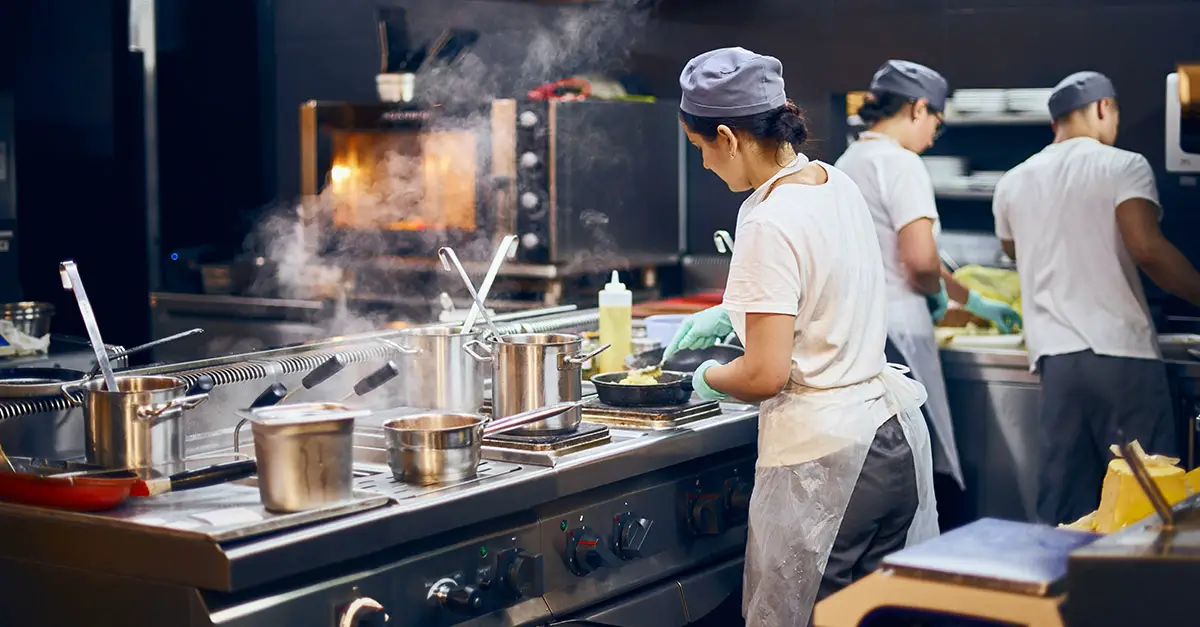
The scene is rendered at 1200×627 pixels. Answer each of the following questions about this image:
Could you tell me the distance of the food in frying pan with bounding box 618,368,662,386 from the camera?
320 centimetres

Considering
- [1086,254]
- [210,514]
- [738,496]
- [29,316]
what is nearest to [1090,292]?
[1086,254]

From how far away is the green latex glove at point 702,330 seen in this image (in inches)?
131

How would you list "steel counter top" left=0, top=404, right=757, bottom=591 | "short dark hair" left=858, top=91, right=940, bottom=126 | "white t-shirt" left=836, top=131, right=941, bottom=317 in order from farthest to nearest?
"short dark hair" left=858, top=91, right=940, bottom=126 → "white t-shirt" left=836, top=131, right=941, bottom=317 → "steel counter top" left=0, top=404, right=757, bottom=591

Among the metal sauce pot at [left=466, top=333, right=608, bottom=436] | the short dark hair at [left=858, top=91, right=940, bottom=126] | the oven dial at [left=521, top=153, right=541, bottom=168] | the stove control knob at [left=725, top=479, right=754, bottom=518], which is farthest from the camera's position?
the oven dial at [left=521, top=153, right=541, bottom=168]

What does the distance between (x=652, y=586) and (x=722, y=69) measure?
1.14 m

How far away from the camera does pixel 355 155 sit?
5.07m

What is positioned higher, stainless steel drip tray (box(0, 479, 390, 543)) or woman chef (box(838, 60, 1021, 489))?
woman chef (box(838, 60, 1021, 489))

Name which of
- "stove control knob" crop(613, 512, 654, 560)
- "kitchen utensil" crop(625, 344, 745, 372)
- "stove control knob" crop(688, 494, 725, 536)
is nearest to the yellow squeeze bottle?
"kitchen utensil" crop(625, 344, 745, 372)

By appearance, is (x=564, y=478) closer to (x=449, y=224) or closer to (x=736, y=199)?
(x=449, y=224)

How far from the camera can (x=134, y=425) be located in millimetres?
2436

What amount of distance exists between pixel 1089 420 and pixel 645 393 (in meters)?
1.87

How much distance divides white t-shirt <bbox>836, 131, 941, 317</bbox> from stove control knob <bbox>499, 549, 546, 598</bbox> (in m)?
1.92

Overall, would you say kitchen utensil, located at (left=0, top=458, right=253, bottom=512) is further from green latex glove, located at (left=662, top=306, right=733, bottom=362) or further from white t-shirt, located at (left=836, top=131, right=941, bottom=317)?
white t-shirt, located at (left=836, top=131, right=941, bottom=317)

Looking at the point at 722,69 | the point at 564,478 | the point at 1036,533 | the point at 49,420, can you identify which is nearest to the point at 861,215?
the point at 722,69
